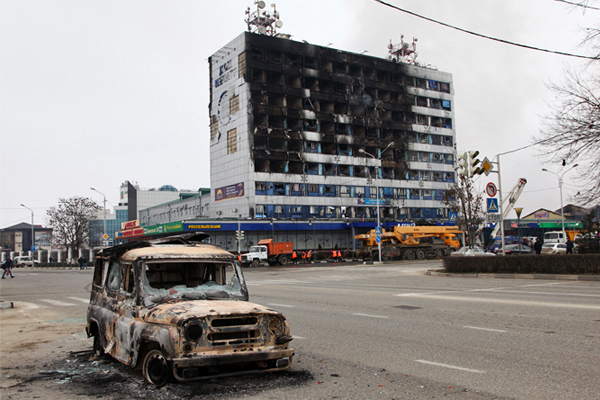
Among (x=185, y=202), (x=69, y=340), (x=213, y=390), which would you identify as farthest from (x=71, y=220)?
(x=213, y=390)

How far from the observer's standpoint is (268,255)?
49188 mm

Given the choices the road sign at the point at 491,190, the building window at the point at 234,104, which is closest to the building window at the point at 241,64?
the building window at the point at 234,104

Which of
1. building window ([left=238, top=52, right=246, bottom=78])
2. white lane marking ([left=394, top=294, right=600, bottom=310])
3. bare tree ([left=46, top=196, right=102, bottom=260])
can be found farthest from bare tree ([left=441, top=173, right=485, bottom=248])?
bare tree ([left=46, top=196, right=102, bottom=260])

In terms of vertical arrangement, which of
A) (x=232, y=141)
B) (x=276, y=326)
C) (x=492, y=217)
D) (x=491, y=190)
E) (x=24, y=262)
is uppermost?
(x=232, y=141)

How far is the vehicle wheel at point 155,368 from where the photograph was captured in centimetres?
564

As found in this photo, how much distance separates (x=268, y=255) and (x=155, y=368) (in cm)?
4356

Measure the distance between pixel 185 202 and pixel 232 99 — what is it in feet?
85.2

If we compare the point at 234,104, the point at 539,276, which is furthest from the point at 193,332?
the point at 234,104

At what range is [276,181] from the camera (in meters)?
69.8

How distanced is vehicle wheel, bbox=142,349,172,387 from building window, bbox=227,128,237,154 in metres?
65.1

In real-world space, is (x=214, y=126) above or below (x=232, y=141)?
above

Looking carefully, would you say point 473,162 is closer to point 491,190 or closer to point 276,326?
point 491,190

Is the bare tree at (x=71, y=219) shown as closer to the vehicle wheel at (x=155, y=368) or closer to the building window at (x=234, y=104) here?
the building window at (x=234, y=104)

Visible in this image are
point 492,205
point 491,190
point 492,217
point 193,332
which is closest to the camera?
point 193,332
